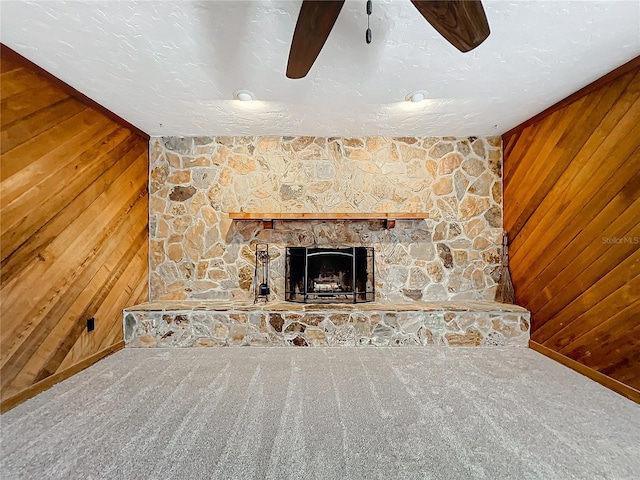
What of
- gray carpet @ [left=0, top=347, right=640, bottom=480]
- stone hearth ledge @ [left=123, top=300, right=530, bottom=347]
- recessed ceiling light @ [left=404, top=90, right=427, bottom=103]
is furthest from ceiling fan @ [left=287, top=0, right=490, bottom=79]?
stone hearth ledge @ [left=123, top=300, right=530, bottom=347]

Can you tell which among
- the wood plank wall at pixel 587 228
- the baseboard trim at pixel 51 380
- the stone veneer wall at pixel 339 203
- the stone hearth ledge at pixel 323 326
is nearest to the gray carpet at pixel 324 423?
the baseboard trim at pixel 51 380

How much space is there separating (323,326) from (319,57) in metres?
2.40

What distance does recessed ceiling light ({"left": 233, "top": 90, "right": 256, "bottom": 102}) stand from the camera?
2.55 meters

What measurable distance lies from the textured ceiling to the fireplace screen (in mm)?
1507

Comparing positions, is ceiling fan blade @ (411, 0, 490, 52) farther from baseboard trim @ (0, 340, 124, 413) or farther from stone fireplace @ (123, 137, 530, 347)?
baseboard trim @ (0, 340, 124, 413)

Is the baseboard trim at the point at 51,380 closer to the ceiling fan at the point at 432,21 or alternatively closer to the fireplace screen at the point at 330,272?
the fireplace screen at the point at 330,272

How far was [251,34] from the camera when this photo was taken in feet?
6.10

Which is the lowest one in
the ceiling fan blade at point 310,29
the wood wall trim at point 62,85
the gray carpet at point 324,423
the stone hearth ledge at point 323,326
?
the gray carpet at point 324,423

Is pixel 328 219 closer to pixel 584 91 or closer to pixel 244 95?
pixel 244 95

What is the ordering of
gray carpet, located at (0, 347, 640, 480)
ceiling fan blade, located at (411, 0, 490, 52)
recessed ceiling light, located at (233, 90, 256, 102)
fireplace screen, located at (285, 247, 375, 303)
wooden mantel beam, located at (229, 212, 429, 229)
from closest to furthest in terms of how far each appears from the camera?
ceiling fan blade, located at (411, 0, 490, 52)
gray carpet, located at (0, 347, 640, 480)
recessed ceiling light, located at (233, 90, 256, 102)
wooden mantel beam, located at (229, 212, 429, 229)
fireplace screen, located at (285, 247, 375, 303)

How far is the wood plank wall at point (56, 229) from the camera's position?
2.02 metres

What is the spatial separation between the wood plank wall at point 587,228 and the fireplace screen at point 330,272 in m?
1.68

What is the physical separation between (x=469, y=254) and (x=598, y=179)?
1.52 m

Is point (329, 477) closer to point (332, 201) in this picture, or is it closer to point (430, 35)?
point (430, 35)
